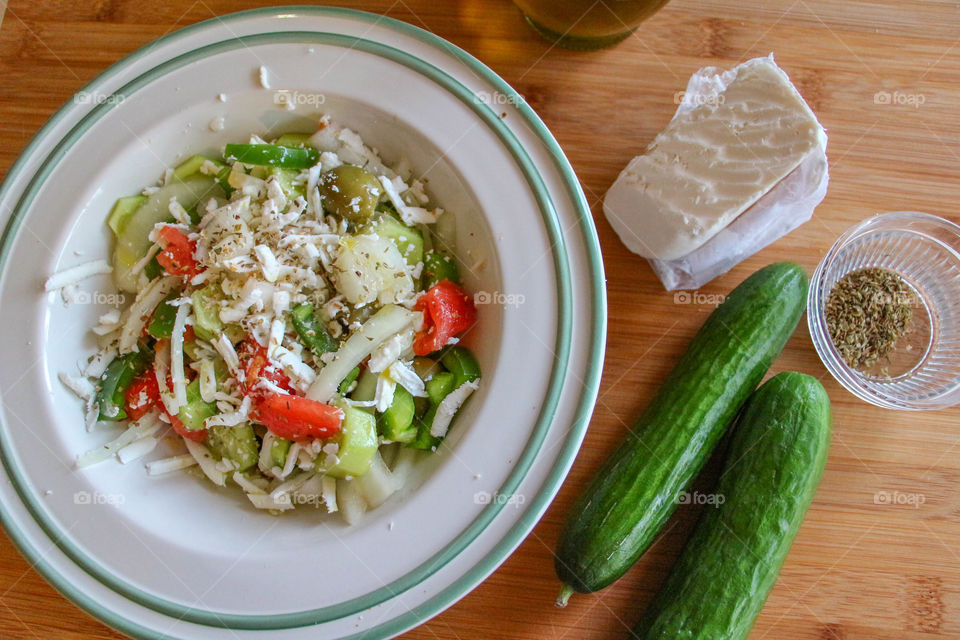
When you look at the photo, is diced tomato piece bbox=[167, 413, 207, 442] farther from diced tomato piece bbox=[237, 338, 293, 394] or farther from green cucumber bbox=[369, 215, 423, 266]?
green cucumber bbox=[369, 215, 423, 266]

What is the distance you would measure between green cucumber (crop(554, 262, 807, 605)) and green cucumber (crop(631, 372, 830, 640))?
3.0 inches

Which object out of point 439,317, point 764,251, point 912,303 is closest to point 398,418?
point 439,317

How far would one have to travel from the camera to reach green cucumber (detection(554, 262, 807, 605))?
1464 millimetres

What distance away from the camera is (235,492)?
1.46 meters

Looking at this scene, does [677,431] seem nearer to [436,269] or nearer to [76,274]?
[436,269]

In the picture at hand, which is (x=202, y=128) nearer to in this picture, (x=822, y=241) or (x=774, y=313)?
(x=774, y=313)

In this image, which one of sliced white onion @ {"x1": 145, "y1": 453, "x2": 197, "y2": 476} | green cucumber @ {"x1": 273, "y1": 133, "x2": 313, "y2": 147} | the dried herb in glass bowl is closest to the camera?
A: sliced white onion @ {"x1": 145, "y1": 453, "x2": 197, "y2": 476}

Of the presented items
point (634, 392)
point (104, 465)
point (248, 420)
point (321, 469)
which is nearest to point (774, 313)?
point (634, 392)

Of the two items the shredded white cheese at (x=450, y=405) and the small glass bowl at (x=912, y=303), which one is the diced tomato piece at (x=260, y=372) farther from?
the small glass bowl at (x=912, y=303)

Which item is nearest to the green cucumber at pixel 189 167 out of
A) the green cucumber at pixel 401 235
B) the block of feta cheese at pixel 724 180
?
the green cucumber at pixel 401 235

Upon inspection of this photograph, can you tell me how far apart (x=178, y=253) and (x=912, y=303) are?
176 centimetres

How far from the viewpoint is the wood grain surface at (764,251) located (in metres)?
1.60

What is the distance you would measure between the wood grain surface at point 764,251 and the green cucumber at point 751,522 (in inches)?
4.6

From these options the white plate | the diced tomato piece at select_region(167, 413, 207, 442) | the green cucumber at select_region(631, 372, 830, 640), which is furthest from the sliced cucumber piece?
the green cucumber at select_region(631, 372, 830, 640)
